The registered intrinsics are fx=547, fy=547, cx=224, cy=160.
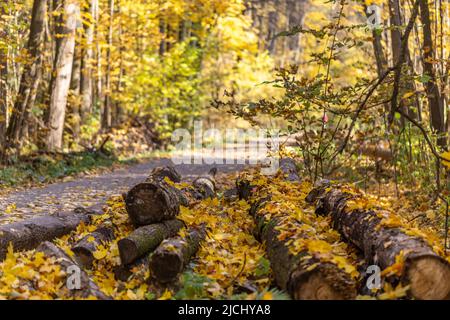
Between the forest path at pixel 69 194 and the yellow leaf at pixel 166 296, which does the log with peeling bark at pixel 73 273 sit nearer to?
the yellow leaf at pixel 166 296

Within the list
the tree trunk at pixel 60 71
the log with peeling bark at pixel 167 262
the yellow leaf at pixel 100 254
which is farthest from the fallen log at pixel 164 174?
the tree trunk at pixel 60 71

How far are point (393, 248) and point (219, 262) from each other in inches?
78.4

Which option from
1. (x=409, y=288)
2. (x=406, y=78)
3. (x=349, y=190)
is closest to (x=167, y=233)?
(x=349, y=190)

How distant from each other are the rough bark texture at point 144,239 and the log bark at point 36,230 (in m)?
1.43

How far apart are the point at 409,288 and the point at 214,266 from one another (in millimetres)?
2126

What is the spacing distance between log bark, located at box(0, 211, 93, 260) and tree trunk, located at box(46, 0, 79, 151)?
8.78 meters

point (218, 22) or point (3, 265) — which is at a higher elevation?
point (218, 22)

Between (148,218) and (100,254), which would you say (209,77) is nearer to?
(148,218)

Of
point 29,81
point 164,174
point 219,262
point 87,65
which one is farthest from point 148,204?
point 87,65

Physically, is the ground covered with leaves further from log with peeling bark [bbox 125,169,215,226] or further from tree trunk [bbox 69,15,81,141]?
tree trunk [bbox 69,15,81,141]

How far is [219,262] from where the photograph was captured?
590 cm

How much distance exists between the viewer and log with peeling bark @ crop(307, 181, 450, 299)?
4.21 m
